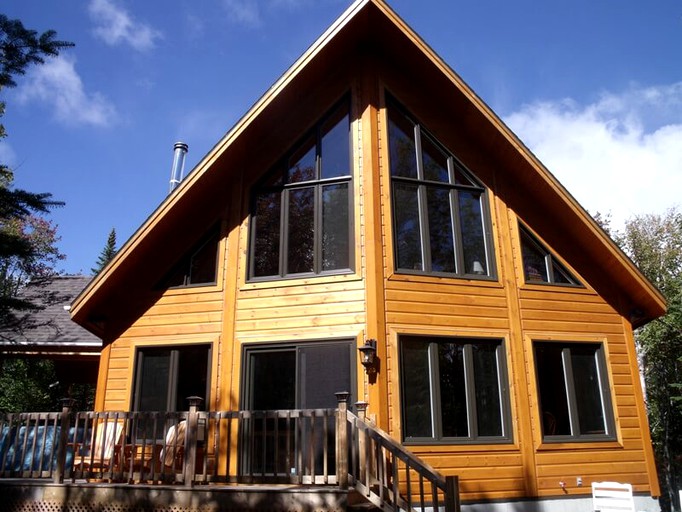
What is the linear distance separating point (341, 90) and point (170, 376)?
5.68m

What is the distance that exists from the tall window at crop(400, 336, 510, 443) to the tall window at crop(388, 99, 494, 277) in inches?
48.4

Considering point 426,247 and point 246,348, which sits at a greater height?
point 426,247

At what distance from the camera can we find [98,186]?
1750 cm

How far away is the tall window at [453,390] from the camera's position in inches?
315

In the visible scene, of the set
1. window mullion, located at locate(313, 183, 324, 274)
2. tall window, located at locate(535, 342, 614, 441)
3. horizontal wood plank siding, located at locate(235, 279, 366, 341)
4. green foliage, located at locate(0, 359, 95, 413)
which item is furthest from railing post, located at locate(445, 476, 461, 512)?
green foliage, located at locate(0, 359, 95, 413)

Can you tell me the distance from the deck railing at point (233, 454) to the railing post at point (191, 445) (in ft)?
0.04

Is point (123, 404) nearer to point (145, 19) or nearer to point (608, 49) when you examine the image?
point (145, 19)

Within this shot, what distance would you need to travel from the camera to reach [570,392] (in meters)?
8.93

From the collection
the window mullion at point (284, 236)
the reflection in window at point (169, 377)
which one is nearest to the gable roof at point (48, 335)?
the reflection in window at point (169, 377)

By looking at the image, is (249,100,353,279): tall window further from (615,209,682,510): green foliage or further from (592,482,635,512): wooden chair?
(615,209,682,510): green foliage

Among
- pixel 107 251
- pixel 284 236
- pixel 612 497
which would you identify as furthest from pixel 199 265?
pixel 107 251

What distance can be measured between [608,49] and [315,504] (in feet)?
36.2

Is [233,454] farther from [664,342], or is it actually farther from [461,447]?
[664,342]

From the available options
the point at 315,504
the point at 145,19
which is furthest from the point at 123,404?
the point at 145,19
